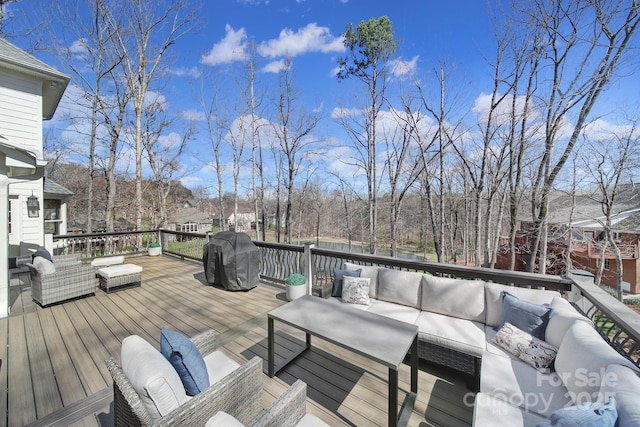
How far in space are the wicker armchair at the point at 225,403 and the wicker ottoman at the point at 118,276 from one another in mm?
3960

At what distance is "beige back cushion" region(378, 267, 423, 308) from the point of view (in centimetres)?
299

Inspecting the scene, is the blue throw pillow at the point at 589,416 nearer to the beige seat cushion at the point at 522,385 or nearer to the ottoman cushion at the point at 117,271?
the beige seat cushion at the point at 522,385

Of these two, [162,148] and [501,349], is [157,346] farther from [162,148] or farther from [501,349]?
[162,148]

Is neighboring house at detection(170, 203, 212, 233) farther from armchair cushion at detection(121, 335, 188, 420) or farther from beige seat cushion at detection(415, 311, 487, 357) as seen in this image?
beige seat cushion at detection(415, 311, 487, 357)

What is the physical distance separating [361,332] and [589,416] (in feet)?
4.20

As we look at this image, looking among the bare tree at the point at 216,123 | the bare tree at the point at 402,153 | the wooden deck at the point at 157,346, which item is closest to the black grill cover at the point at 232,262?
the wooden deck at the point at 157,346

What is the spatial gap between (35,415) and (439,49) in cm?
1333

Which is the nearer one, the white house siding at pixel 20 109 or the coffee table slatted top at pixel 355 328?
the coffee table slatted top at pixel 355 328

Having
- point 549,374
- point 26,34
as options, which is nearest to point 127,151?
point 26,34

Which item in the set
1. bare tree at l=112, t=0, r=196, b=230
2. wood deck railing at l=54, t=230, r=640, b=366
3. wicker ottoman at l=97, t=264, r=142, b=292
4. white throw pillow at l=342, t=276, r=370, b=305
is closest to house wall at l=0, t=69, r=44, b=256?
wood deck railing at l=54, t=230, r=640, b=366

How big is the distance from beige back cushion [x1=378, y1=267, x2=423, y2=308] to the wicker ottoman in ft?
15.2

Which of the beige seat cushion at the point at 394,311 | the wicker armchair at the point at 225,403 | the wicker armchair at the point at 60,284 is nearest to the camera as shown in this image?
the wicker armchair at the point at 225,403

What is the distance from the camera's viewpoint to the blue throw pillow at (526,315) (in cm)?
213

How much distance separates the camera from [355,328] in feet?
6.81
